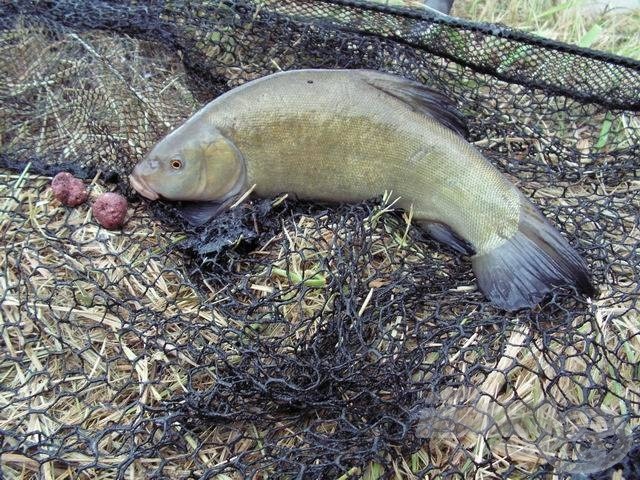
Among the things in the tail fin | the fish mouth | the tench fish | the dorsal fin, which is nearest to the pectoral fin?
the tench fish

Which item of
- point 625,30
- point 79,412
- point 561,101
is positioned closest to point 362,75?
point 561,101

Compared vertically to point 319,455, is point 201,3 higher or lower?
higher

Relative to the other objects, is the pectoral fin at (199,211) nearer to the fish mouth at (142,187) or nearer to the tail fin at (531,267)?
the fish mouth at (142,187)

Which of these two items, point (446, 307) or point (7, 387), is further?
point (446, 307)

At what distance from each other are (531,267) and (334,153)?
76cm

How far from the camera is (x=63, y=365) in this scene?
2.01 meters

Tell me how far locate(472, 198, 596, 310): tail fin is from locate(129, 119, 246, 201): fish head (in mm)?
934

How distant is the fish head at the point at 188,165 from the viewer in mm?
2303

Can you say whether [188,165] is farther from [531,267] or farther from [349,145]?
[531,267]

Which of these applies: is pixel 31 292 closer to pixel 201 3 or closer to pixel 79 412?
pixel 79 412

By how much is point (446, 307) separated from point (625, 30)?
2.58 meters

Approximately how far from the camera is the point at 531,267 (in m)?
2.01

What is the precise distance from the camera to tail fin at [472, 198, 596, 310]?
6.49ft

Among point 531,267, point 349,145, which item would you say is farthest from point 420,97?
point 531,267
